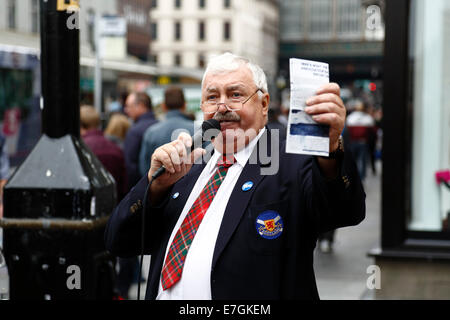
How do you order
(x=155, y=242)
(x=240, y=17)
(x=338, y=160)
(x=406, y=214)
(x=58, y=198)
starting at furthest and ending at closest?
(x=240, y=17), (x=406, y=214), (x=58, y=198), (x=155, y=242), (x=338, y=160)

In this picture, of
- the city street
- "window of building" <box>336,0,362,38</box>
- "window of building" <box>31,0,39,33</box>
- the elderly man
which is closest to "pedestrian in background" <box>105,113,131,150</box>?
the city street

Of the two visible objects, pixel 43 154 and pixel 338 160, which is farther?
pixel 43 154

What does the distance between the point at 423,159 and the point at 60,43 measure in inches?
164

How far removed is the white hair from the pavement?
4569 mm

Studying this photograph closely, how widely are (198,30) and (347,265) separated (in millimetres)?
91436

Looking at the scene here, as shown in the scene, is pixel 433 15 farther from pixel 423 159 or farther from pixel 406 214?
pixel 406 214

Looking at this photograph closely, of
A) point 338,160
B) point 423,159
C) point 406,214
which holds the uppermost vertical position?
point 338,160

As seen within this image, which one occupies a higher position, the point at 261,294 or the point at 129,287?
the point at 261,294

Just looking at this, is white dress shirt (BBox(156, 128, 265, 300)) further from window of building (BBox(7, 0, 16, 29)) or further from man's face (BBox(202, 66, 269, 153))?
window of building (BBox(7, 0, 16, 29))

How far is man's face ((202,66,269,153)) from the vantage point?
2826 millimetres

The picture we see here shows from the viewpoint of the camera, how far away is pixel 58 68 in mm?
4637

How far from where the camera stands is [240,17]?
317ft

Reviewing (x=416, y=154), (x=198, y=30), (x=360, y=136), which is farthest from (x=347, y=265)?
(x=198, y=30)
